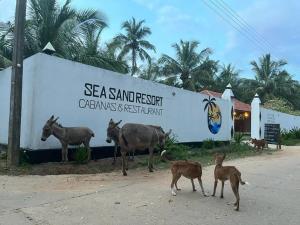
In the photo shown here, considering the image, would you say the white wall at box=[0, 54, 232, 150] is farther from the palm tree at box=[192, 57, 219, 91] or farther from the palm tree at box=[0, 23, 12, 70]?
the palm tree at box=[192, 57, 219, 91]

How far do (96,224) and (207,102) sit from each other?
17018 mm

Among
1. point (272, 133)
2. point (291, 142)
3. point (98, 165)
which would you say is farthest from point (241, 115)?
point (98, 165)

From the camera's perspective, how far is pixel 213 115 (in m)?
24.1

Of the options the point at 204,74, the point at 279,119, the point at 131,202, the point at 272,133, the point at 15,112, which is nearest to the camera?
the point at 131,202

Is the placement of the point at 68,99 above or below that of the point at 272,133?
above

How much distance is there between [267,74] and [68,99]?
4870cm

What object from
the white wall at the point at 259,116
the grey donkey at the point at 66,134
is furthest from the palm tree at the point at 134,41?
the grey donkey at the point at 66,134

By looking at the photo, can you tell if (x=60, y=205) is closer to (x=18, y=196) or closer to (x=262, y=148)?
(x=18, y=196)

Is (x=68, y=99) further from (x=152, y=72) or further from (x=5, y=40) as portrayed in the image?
(x=152, y=72)

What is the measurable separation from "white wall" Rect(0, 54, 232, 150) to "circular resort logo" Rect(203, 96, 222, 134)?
3.78m

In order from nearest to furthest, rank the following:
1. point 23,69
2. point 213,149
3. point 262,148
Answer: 1. point 23,69
2. point 213,149
3. point 262,148

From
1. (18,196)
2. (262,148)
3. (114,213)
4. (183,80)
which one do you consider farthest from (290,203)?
(183,80)

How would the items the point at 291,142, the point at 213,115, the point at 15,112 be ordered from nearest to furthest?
1. the point at 15,112
2. the point at 213,115
3. the point at 291,142

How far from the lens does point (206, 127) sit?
912 inches
